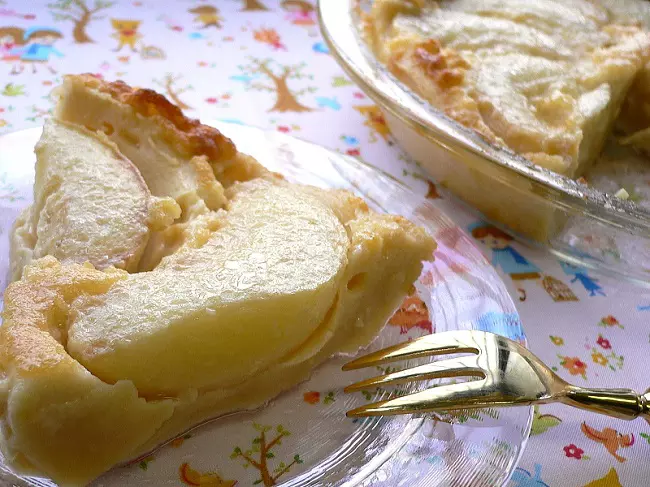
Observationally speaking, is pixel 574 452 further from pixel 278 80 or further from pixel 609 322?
pixel 278 80

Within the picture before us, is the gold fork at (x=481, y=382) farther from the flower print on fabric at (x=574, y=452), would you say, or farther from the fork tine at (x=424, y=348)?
the flower print on fabric at (x=574, y=452)

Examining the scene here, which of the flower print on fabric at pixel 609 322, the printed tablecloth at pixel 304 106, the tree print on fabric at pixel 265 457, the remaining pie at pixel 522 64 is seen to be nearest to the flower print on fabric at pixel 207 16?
the printed tablecloth at pixel 304 106

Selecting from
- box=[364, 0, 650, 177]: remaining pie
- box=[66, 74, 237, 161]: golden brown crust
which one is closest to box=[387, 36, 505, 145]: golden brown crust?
box=[364, 0, 650, 177]: remaining pie

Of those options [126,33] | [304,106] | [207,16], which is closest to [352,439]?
[304,106]

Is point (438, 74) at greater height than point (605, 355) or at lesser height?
greater

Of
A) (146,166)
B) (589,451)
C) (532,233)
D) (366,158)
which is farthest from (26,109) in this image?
(589,451)

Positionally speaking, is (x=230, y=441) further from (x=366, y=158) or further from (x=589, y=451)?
(x=366, y=158)

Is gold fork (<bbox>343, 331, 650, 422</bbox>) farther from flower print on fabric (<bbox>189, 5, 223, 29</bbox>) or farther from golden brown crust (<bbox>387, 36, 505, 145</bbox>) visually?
flower print on fabric (<bbox>189, 5, 223, 29</bbox>)
